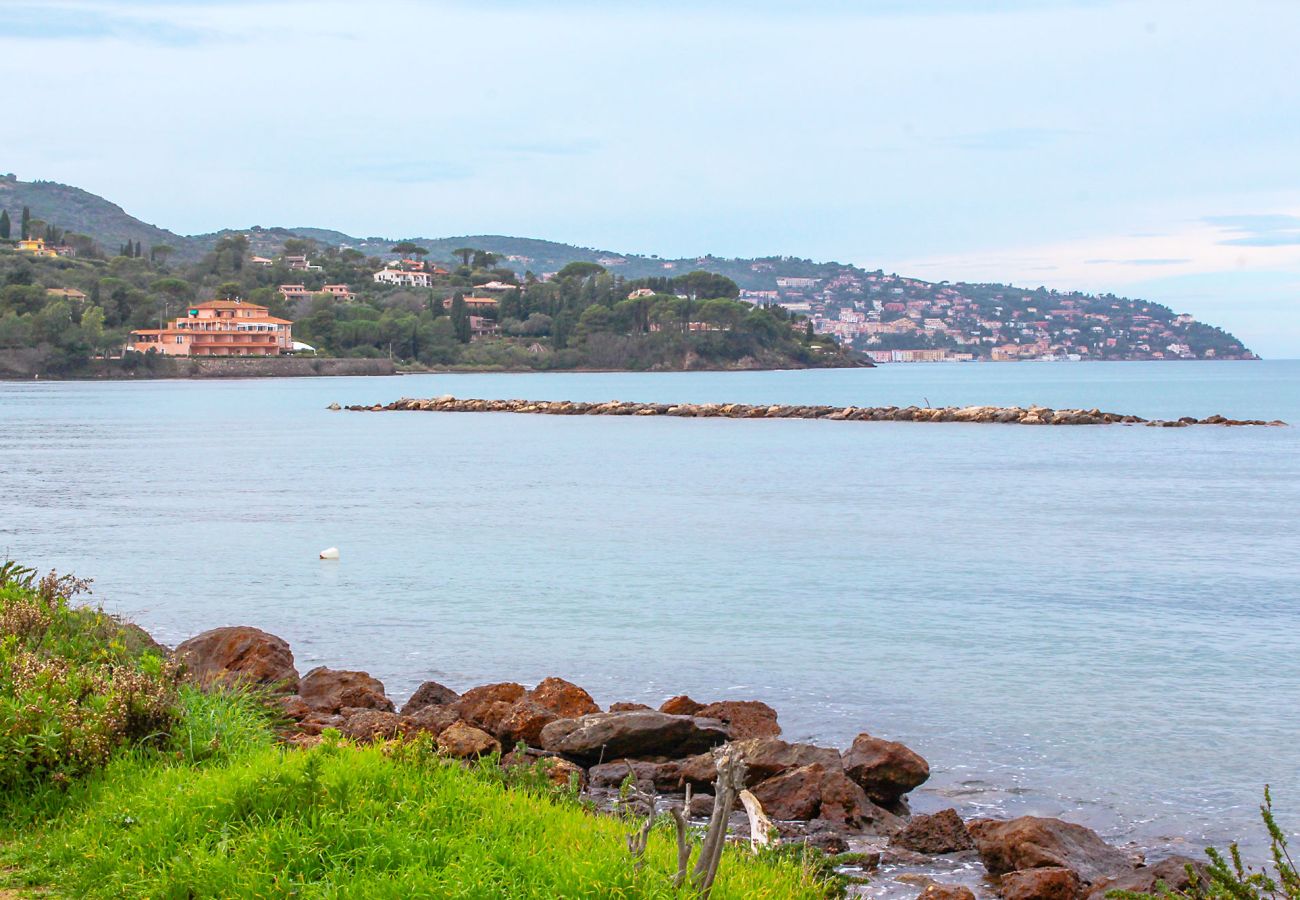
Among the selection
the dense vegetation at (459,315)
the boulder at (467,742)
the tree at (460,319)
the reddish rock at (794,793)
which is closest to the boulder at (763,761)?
the reddish rock at (794,793)

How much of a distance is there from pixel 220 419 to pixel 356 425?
8399 mm

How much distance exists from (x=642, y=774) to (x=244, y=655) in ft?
13.5

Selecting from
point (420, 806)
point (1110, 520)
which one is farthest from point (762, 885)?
point (1110, 520)

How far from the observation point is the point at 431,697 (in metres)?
10.1

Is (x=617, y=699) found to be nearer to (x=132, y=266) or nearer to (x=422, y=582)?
(x=422, y=582)

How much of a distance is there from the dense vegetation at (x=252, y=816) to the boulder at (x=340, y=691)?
8.71 ft

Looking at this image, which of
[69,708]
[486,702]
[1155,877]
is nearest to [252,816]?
[69,708]

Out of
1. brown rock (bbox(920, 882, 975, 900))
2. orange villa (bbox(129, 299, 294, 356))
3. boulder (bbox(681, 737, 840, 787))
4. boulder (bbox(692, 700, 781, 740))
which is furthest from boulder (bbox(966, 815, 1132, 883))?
orange villa (bbox(129, 299, 294, 356))

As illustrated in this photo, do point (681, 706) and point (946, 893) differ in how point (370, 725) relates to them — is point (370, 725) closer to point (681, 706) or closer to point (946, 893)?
point (681, 706)

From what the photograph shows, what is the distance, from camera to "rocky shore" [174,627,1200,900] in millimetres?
6879

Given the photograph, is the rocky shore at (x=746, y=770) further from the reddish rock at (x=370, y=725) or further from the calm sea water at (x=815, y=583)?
the calm sea water at (x=815, y=583)

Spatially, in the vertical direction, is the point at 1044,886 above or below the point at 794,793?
above

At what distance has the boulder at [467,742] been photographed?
8.13 m

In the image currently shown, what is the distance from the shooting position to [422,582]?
1717 cm
